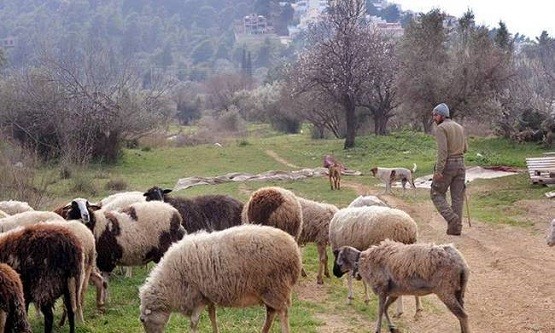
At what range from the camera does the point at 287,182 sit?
71.9 ft

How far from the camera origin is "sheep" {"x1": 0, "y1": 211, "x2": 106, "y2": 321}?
7.79m

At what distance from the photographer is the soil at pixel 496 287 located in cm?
762

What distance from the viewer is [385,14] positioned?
186375mm

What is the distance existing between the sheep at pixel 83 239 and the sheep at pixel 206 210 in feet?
7.73

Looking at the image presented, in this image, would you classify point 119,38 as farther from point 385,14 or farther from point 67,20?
point 385,14

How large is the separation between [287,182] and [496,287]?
43.6 feet

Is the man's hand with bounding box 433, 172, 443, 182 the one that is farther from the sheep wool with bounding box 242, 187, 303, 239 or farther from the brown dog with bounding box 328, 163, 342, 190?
the brown dog with bounding box 328, 163, 342, 190

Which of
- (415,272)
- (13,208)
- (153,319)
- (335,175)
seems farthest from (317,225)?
(335,175)

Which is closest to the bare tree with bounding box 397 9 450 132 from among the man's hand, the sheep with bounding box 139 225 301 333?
the man's hand

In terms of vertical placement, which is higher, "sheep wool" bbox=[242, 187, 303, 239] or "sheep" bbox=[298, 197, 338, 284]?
"sheep wool" bbox=[242, 187, 303, 239]

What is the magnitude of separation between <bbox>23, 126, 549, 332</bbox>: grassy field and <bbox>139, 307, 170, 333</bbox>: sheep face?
2.43 ft

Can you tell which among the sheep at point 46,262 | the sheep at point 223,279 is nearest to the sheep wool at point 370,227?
the sheep at point 223,279

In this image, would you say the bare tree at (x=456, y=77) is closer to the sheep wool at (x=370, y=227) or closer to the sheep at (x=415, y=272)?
the sheep wool at (x=370, y=227)

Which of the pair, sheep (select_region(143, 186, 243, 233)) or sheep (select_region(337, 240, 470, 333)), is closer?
sheep (select_region(337, 240, 470, 333))
